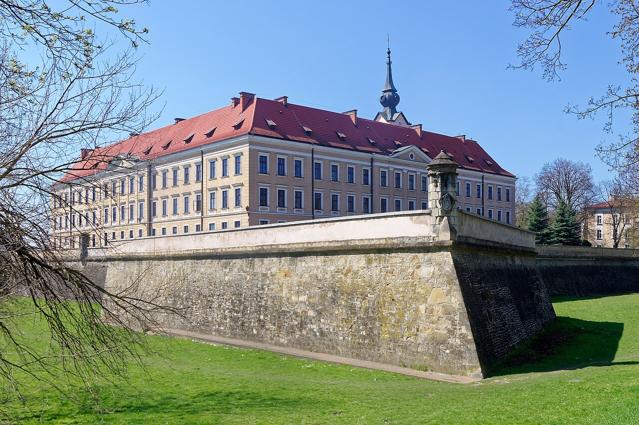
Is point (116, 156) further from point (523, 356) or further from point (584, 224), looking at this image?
point (584, 224)

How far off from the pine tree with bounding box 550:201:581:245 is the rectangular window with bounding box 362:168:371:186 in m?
16.0

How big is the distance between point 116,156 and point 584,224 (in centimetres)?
7092

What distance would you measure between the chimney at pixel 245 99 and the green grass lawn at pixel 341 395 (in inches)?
1323

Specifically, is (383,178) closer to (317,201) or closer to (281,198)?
(317,201)

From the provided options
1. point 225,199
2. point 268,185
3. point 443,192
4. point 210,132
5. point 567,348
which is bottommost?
point 567,348

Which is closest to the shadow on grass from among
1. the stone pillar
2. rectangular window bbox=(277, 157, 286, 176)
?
the stone pillar

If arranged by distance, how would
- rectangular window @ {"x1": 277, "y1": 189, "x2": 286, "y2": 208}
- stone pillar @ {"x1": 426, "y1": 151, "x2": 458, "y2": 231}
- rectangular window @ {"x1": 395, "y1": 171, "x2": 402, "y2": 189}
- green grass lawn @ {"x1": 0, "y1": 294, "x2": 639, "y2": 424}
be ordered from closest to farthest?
green grass lawn @ {"x1": 0, "y1": 294, "x2": 639, "y2": 424}
stone pillar @ {"x1": 426, "y1": 151, "x2": 458, "y2": 231}
rectangular window @ {"x1": 277, "y1": 189, "x2": 286, "y2": 208}
rectangular window @ {"x1": 395, "y1": 171, "x2": 402, "y2": 189}

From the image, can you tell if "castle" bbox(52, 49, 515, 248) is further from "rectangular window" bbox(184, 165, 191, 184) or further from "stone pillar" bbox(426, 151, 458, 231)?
"stone pillar" bbox(426, 151, 458, 231)

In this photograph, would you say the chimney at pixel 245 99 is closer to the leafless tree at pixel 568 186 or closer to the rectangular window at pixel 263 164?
the rectangular window at pixel 263 164

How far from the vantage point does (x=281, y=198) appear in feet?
158

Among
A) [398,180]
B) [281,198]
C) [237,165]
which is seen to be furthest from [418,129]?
[237,165]

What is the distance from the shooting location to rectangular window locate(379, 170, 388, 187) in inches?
2185

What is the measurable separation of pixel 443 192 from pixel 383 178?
39336 mm

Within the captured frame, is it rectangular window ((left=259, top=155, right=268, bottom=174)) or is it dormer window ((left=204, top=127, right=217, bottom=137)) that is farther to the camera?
dormer window ((left=204, top=127, right=217, bottom=137))
